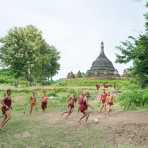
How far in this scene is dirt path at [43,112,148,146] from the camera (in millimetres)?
20184

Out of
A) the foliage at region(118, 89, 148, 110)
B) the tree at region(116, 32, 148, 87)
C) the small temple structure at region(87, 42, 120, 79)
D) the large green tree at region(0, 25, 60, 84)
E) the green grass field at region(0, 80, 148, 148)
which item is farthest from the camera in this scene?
the small temple structure at region(87, 42, 120, 79)

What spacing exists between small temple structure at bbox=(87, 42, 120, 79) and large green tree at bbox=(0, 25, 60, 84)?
72.1ft

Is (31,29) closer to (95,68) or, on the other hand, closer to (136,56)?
(95,68)

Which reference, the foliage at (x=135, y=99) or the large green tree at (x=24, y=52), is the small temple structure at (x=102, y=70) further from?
the foliage at (x=135, y=99)

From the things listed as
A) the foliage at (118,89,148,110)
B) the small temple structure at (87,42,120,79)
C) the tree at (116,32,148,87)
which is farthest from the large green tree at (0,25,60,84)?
the tree at (116,32,148,87)

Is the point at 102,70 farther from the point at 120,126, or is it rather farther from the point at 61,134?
the point at 61,134

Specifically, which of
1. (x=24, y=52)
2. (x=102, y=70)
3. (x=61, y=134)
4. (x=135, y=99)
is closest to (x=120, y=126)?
(x=61, y=134)

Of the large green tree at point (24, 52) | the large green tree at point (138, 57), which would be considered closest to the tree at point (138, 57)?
the large green tree at point (138, 57)

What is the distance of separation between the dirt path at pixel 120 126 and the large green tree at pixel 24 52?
47.1 metres

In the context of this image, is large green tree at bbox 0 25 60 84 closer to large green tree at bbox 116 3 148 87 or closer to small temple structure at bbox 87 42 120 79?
small temple structure at bbox 87 42 120 79

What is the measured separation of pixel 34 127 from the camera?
962 inches

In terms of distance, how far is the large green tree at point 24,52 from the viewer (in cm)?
7756

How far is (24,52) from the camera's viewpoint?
256 feet

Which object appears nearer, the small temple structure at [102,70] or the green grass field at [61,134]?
the green grass field at [61,134]
